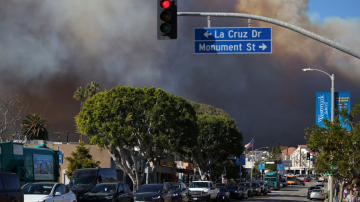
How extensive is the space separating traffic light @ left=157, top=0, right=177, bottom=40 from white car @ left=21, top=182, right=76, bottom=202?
8.66m

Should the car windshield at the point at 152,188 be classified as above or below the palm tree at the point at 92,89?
below

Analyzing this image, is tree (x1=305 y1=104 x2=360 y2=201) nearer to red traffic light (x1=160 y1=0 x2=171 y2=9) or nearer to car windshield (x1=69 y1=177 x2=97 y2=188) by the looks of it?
car windshield (x1=69 y1=177 x2=97 y2=188)

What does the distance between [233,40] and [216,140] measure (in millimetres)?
47303

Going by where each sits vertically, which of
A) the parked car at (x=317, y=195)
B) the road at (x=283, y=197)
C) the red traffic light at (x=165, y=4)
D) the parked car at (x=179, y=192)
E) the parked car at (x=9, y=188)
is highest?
the red traffic light at (x=165, y=4)

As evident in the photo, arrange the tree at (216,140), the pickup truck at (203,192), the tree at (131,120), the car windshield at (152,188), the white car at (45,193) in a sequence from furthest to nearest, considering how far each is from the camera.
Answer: the tree at (216,140), the tree at (131,120), the pickup truck at (203,192), the car windshield at (152,188), the white car at (45,193)

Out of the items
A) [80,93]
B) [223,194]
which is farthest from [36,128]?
[223,194]

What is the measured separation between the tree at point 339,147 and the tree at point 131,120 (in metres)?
19.2

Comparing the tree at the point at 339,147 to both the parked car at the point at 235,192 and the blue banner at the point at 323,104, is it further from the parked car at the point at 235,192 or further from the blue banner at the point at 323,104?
the parked car at the point at 235,192

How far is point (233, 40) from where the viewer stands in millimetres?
12297

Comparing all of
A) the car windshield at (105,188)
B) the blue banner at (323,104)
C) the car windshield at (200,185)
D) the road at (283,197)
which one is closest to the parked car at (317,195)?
the road at (283,197)

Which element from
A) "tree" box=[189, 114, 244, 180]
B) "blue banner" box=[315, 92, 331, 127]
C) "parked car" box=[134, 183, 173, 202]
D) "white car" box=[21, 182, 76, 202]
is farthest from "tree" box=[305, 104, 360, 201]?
"tree" box=[189, 114, 244, 180]

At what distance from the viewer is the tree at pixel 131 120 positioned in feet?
127

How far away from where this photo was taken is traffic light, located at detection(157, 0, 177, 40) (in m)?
10.3

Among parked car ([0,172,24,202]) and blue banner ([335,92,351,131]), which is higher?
blue banner ([335,92,351,131])
